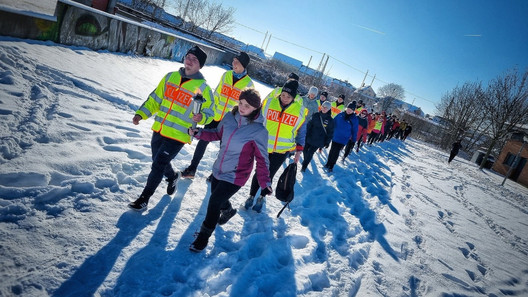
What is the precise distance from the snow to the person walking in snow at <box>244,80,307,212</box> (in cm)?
101

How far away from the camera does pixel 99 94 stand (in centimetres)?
618

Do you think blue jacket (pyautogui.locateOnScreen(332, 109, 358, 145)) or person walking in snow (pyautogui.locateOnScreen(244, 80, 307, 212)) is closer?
person walking in snow (pyautogui.locateOnScreen(244, 80, 307, 212))

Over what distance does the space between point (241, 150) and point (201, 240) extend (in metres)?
1.13

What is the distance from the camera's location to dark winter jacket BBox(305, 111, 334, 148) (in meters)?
6.33

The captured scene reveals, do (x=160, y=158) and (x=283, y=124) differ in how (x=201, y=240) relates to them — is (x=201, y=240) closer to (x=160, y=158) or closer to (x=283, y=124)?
(x=160, y=158)

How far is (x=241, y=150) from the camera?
2.68 metres

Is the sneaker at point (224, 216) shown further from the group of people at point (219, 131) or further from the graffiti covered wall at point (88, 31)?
the graffiti covered wall at point (88, 31)

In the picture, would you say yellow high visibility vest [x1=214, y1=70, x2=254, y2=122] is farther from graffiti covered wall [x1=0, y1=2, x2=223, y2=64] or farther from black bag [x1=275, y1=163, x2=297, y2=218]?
graffiti covered wall [x1=0, y1=2, x2=223, y2=64]

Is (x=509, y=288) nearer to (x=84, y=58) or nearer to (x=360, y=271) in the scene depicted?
(x=360, y=271)

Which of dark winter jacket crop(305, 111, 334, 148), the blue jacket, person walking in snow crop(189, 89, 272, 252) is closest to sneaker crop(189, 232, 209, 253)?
person walking in snow crop(189, 89, 272, 252)

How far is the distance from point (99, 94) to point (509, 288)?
30.9 feet

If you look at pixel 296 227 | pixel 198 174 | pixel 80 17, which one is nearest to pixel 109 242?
pixel 198 174

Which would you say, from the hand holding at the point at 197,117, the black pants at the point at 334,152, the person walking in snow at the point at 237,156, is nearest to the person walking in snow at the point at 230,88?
the hand holding at the point at 197,117

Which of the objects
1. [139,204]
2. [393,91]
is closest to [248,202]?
[139,204]
